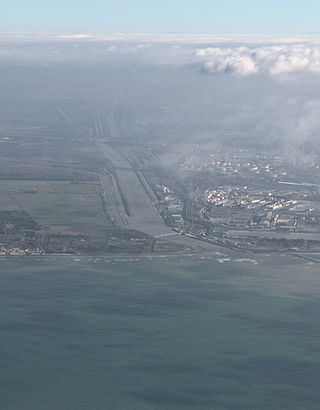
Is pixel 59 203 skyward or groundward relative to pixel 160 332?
skyward

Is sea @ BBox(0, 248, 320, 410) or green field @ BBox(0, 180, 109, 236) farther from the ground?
green field @ BBox(0, 180, 109, 236)

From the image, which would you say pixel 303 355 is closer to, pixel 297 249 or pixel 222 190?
pixel 297 249

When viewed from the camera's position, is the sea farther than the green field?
No

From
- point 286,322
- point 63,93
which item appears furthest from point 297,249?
point 63,93

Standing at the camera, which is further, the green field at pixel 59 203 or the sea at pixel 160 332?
the green field at pixel 59 203

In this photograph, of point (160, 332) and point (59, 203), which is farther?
point (59, 203)
